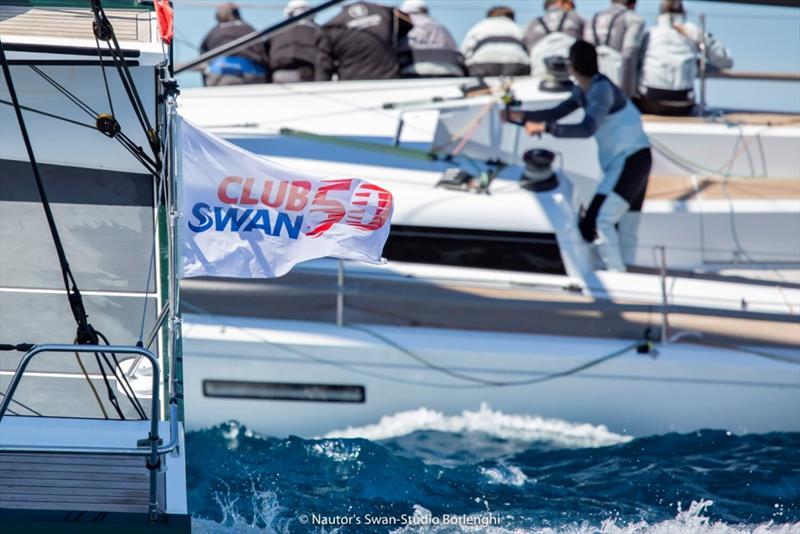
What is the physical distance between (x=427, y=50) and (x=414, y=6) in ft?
1.48

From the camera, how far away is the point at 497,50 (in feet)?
32.3

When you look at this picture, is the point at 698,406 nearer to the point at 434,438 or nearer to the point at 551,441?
the point at 551,441

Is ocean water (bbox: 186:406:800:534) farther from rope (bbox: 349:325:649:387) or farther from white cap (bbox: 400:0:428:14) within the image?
white cap (bbox: 400:0:428:14)

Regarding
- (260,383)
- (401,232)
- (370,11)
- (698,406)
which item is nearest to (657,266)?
(698,406)

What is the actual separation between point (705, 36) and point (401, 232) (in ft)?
13.0

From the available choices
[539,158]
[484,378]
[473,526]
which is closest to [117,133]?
[473,526]

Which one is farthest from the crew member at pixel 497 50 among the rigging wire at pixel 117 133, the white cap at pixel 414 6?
the rigging wire at pixel 117 133

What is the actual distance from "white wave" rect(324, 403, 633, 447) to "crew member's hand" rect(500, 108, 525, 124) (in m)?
1.81

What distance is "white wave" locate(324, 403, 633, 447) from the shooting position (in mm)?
6465

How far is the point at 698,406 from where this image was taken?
652cm

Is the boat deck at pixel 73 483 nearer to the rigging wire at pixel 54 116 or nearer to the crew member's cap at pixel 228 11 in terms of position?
the rigging wire at pixel 54 116

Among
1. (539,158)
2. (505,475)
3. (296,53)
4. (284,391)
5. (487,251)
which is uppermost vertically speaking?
(296,53)

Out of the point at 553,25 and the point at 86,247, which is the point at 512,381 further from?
the point at 553,25

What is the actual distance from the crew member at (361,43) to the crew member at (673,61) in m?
2.13
